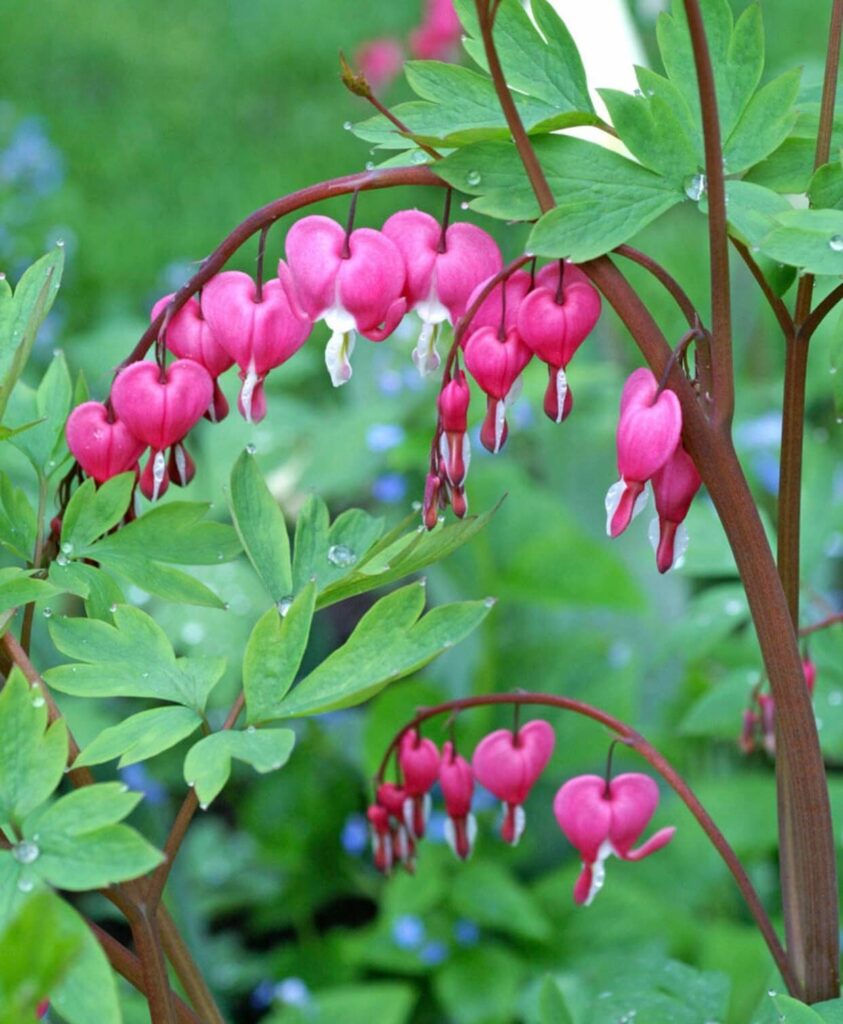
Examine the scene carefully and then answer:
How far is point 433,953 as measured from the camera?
209 centimetres

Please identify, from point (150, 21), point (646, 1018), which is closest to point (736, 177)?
point (646, 1018)

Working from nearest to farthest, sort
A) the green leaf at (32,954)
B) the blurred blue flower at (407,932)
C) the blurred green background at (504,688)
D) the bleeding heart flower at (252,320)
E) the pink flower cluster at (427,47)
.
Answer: the green leaf at (32,954) → the bleeding heart flower at (252,320) → the blurred green background at (504,688) → the blurred blue flower at (407,932) → the pink flower cluster at (427,47)

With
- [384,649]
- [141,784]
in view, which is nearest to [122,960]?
[384,649]

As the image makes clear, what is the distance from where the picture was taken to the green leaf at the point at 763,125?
0.85m

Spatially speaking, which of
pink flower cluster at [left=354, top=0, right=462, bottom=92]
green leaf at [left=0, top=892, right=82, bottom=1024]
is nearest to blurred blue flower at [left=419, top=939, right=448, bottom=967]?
green leaf at [left=0, top=892, right=82, bottom=1024]

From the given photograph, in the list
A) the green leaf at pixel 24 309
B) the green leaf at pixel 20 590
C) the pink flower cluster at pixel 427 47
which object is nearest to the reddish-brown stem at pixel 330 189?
the green leaf at pixel 24 309

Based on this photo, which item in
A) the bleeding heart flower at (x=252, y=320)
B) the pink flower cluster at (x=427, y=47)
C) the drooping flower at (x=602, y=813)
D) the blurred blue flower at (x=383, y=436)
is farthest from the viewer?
the pink flower cluster at (x=427, y=47)

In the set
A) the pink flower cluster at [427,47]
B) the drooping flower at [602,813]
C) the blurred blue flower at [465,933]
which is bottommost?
the blurred blue flower at [465,933]

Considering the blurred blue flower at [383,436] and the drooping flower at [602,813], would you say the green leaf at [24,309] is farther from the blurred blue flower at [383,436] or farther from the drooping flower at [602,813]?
the blurred blue flower at [383,436]

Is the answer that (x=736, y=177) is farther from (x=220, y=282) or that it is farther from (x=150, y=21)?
(x=150, y=21)

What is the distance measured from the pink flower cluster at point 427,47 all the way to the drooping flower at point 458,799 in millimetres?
2943

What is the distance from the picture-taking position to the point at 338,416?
290 cm

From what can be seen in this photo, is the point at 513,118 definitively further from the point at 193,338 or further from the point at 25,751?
the point at 25,751

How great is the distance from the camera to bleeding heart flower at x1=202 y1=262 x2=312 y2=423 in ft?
2.92
